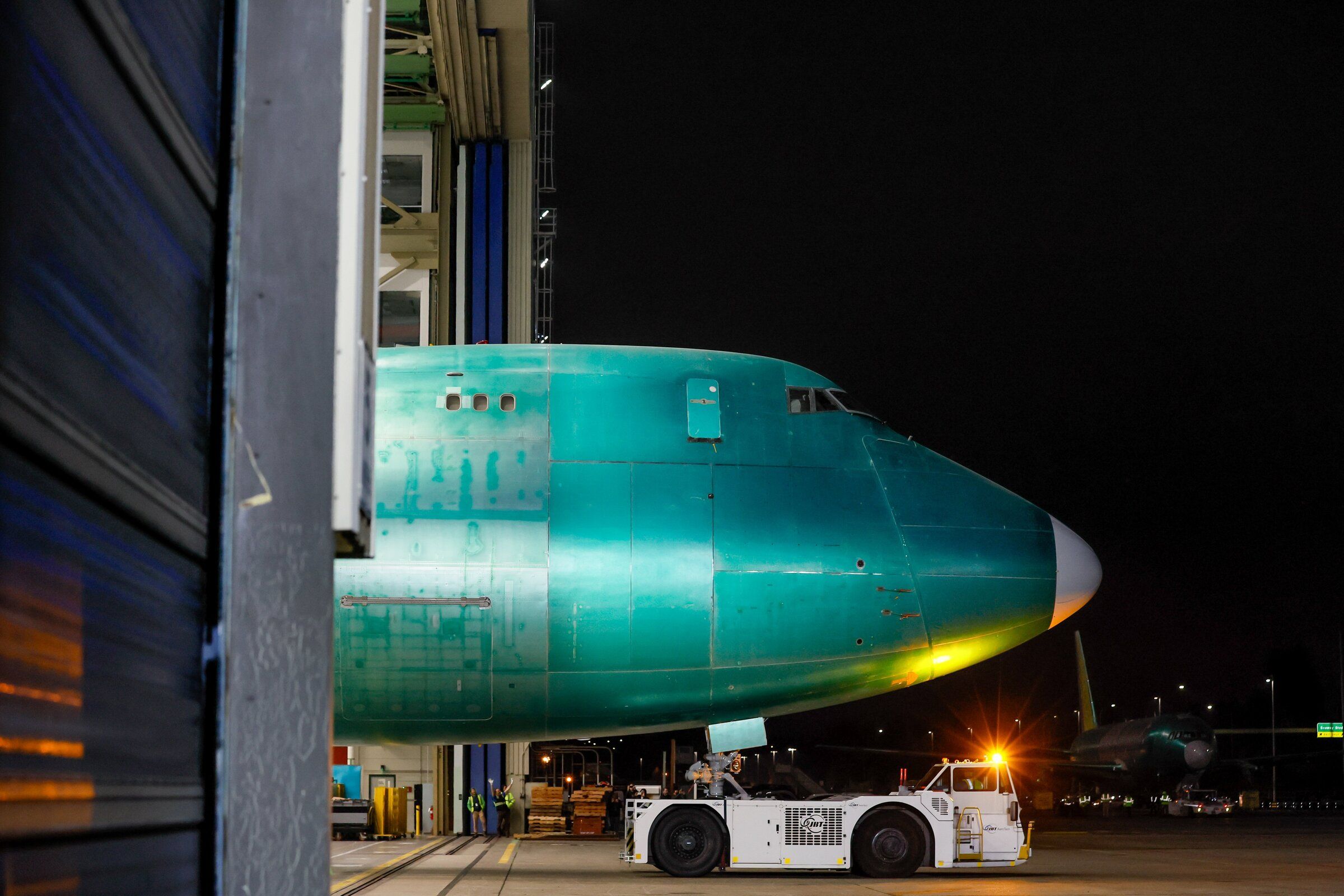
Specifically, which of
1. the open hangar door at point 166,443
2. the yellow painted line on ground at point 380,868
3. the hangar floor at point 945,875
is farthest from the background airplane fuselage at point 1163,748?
the open hangar door at point 166,443

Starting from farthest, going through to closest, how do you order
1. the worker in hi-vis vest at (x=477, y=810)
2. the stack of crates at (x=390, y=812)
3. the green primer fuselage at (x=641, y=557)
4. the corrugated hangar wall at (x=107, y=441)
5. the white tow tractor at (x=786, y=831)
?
the stack of crates at (x=390, y=812) < the worker in hi-vis vest at (x=477, y=810) < the white tow tractor at (x=786, y=831) < the green primer fuselage at (x=641, y=557) < the corrugated hangar wall at (x=107, y=441)

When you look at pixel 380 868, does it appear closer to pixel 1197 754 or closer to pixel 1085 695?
pixel 1197 754

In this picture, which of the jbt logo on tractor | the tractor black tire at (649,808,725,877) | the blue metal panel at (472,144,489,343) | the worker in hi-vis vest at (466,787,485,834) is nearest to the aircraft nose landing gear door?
the jbt logo on tractor

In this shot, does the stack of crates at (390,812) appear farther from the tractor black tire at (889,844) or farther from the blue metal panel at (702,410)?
the blue metal panel at (702,410)

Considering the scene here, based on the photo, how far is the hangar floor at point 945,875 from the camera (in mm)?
17578

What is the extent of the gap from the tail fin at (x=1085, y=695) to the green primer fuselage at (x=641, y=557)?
67484mm

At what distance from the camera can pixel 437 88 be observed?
38.3m

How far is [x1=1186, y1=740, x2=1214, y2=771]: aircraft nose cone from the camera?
56.8 meters

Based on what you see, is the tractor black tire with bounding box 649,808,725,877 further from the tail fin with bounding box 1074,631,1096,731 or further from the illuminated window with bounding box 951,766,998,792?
the tail fin with bounding box 1074,631,1096,731

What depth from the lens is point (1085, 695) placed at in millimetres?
81438

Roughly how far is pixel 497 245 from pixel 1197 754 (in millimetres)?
38710

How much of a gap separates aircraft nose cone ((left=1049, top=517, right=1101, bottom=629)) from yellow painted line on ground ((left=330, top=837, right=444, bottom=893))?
8.94 metres

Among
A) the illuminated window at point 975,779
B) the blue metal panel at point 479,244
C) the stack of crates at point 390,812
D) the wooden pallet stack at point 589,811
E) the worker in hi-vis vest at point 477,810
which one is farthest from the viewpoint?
the blue metal panel at point 479,244

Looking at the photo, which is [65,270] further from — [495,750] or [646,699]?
[495,750]
